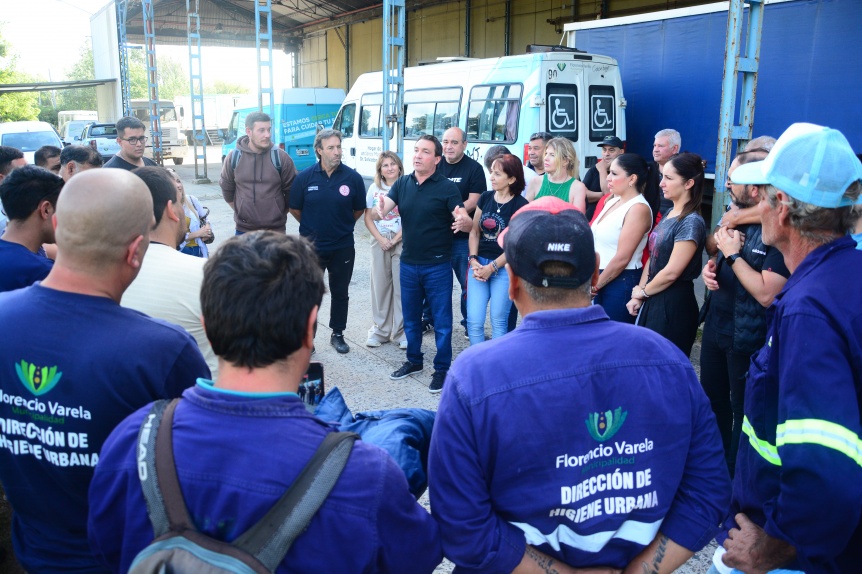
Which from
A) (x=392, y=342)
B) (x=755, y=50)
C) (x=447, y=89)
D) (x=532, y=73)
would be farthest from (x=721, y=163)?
(x=447, y=89)

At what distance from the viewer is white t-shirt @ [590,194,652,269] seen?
13.7 ft

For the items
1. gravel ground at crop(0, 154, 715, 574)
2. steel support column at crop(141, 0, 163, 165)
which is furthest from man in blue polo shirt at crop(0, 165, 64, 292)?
steel support column at crop(141, 0, 163, 165)

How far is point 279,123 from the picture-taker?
18.0 metres

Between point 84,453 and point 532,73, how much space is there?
8739 millimetres

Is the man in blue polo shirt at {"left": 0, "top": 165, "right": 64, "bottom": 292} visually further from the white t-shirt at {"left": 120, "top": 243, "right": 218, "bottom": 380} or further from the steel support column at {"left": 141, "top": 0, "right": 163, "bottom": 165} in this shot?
the steel support column at {"left": 141, "top": 0, "right": 163, "bottom": 165}

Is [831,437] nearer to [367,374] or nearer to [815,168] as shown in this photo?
[815,168]

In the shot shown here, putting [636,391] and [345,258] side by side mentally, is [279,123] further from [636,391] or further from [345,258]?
[636,391]

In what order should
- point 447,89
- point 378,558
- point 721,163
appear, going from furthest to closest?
1. point 447,89
2. point 721,163
3. point 378,558

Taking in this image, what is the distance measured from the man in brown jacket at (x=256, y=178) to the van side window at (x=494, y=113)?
460cm

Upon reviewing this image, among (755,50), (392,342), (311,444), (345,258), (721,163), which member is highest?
(755,50)

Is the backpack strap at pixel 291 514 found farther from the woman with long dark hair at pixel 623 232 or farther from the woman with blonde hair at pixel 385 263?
the woman with blonde hair at pixel 385 263

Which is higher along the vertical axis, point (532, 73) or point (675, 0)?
point (675, 0)

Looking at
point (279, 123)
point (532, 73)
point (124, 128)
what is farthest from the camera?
point (279, 123)

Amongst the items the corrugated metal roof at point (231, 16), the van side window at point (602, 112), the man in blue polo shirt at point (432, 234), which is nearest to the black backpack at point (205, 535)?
the man in blue polo shirt at point (432, 234)
